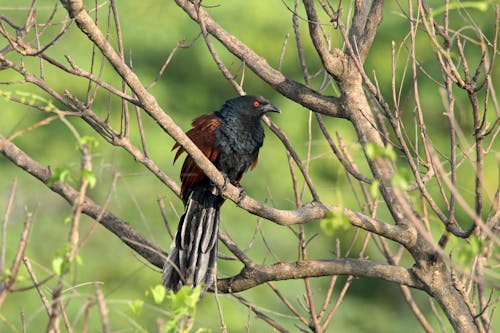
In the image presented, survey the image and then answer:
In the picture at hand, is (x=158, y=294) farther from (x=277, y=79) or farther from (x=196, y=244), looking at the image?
(x=196, y=244)

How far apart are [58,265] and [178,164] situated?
7475mm

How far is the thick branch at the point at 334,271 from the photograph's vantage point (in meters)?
3.19

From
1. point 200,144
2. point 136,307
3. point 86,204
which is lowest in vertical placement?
point 136,307

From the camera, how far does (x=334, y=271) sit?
322 cm

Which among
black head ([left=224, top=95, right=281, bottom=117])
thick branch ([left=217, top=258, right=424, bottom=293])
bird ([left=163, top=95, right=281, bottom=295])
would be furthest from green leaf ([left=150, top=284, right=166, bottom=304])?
black head ([left=224, top=95, right=281, bottom=117])

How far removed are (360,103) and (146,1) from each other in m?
11.5

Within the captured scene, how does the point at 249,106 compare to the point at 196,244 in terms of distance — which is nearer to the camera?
the point at 196,244

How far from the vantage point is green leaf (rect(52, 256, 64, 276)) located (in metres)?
1.99

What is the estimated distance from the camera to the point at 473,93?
2654 millimetres

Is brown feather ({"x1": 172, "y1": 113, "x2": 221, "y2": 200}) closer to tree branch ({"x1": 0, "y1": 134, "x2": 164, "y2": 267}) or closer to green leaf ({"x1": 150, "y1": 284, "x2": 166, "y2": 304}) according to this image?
tree branch ({"x1": 0, "y1": 134, "x2": 164, "y2": 267})

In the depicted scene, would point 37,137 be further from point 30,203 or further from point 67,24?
point 67,24

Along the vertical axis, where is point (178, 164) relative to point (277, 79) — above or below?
above

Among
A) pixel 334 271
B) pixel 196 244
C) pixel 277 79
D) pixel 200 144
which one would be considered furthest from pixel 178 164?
pixel 334 271

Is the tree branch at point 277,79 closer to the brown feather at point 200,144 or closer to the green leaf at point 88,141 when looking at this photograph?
the brown feather at point 200,144
